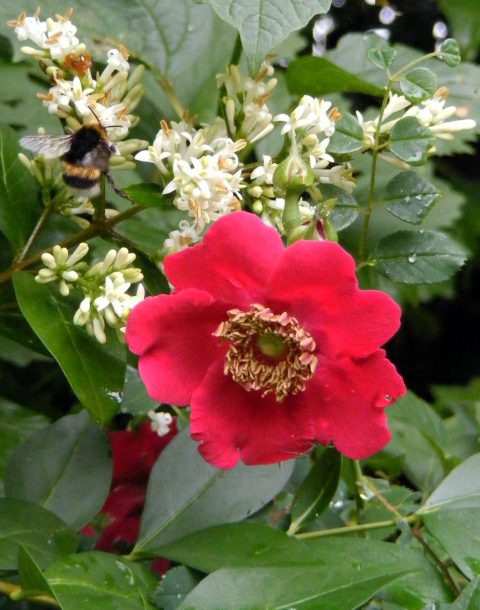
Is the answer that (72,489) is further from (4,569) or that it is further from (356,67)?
(356,67)

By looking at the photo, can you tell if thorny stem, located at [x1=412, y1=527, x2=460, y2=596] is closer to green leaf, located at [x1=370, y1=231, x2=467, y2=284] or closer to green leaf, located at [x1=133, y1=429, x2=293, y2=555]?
green leaf, located at [x1=133, y1=429, x2=293, y2=555]

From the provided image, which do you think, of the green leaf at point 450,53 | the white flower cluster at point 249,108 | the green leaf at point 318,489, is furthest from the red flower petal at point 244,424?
the green leaf at point 450,53

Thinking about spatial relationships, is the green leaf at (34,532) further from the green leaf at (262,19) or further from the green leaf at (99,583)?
the green leaf at (262,19)

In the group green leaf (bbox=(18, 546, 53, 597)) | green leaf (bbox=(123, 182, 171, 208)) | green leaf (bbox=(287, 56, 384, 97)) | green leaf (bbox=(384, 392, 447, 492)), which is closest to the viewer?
green leaf (bbox=(18, 546, 53, 597))

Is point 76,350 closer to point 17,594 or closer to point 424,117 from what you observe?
point 17,594

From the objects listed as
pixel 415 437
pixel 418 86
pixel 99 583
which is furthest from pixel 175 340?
pixel 415 437

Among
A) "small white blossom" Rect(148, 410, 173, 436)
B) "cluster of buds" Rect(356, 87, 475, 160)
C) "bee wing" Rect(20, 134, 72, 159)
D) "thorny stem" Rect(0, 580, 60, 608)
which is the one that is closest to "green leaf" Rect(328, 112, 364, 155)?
"cluster of buds" Rect(356, 87, 475, 160)
